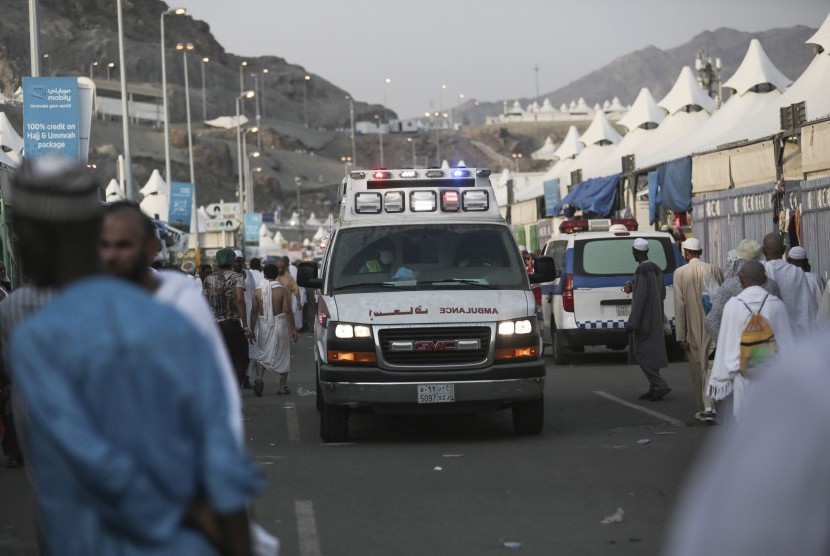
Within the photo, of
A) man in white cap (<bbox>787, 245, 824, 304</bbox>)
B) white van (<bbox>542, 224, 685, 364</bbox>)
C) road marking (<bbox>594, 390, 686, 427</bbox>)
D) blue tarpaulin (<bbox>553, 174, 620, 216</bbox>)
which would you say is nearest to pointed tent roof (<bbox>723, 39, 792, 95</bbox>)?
blue tarpaulin (<bbox>553, 174, 620, 216</bbox>)

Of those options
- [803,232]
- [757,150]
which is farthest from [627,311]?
[757,150]

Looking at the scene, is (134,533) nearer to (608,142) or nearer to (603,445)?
(603,445)

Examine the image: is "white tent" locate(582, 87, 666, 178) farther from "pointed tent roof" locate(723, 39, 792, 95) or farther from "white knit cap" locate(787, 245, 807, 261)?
"white knit cap" locate(787, 245, 807, 261)

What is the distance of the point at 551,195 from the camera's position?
44.0 metres

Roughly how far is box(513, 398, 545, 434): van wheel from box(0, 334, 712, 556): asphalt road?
0.09 m

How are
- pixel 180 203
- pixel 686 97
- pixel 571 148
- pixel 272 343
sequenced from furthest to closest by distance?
pixel 571 148, pixel 180 203, pixel 686 97, pixel 272 343

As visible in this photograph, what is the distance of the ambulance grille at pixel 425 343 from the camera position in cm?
1259

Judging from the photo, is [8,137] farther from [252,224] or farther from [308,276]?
[252,224]

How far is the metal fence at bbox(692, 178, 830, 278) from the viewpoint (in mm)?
19500

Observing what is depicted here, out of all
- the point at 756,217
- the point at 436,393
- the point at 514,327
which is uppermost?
the point at 756,217

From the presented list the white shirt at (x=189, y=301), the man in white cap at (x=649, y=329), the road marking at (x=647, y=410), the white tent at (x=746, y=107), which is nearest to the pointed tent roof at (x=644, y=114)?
the white tent at (x=746, y=107)

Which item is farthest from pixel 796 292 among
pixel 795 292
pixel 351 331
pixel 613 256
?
pixel 613 256

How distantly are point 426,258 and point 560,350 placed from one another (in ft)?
29.3

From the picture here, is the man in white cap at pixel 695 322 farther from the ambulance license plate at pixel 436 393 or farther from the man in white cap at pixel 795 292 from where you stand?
the ambulance license plate at pixel 436 393
